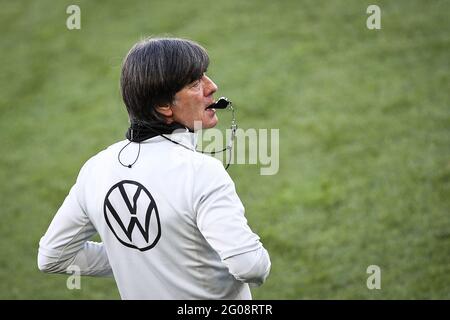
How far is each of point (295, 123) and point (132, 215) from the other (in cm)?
489

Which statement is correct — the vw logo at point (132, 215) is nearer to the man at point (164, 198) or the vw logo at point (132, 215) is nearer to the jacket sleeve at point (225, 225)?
the man at point (164, 198)

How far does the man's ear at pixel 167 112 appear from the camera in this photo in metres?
1.74

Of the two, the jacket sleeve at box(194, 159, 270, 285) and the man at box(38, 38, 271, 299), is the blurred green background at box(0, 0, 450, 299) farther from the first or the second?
the jacket sleeve at box(194, 159, 270, 285)

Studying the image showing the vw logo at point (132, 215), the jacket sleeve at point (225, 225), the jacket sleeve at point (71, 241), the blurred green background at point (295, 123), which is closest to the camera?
the jacket sleeve at point (225, 225)

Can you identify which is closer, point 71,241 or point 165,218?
point 165,218

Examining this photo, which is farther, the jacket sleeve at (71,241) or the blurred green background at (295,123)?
the blurred green background at (295,123)

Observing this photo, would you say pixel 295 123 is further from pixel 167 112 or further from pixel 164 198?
pixel 164 198

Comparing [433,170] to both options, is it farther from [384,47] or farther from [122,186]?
[122,186]

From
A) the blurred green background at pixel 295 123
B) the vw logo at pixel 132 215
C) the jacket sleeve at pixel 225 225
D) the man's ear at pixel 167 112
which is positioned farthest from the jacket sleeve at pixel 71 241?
the blurred green background at pixel 295 123

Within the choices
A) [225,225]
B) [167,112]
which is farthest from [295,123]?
[225,225]

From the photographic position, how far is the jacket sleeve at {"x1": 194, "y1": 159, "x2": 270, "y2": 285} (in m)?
1.53

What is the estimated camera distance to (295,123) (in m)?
6.42

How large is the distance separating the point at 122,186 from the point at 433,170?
416cm
